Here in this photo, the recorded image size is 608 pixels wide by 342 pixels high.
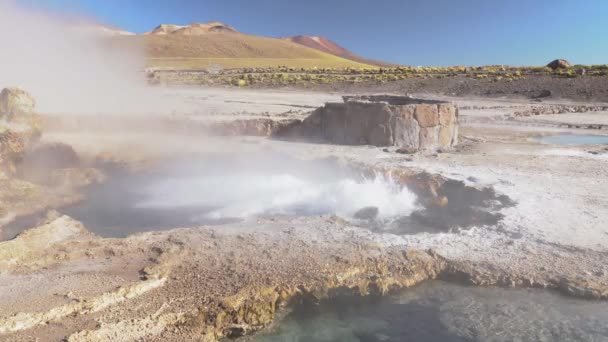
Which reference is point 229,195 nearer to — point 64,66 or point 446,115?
point 446,115

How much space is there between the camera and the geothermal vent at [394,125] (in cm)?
1153

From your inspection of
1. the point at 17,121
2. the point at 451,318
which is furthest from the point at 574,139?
the point at 17,121

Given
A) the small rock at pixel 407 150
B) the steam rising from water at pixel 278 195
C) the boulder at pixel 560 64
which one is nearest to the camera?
the steam rising from water at pixel 278 195

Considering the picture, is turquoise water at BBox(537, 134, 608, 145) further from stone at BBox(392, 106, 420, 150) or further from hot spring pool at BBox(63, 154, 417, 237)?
hot spring pool at BBox(63, 154, 417, 237)

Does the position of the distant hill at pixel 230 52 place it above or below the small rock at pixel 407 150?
above

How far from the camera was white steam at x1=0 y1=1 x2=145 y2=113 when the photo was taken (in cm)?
1588

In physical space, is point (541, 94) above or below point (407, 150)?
above

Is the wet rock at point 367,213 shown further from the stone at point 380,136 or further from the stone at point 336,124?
the stone at point 336,124

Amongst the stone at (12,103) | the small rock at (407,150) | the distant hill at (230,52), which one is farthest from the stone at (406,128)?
the distant hill at (230,52)

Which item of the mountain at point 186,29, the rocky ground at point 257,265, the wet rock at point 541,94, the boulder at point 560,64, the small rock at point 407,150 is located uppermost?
the mountain at point 186,29

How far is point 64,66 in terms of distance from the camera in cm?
1869

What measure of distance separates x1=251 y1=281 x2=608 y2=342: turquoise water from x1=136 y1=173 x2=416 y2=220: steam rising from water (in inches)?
88.0

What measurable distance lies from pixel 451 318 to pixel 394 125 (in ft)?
24.0

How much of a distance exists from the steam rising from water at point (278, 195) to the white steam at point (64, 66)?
831cm
